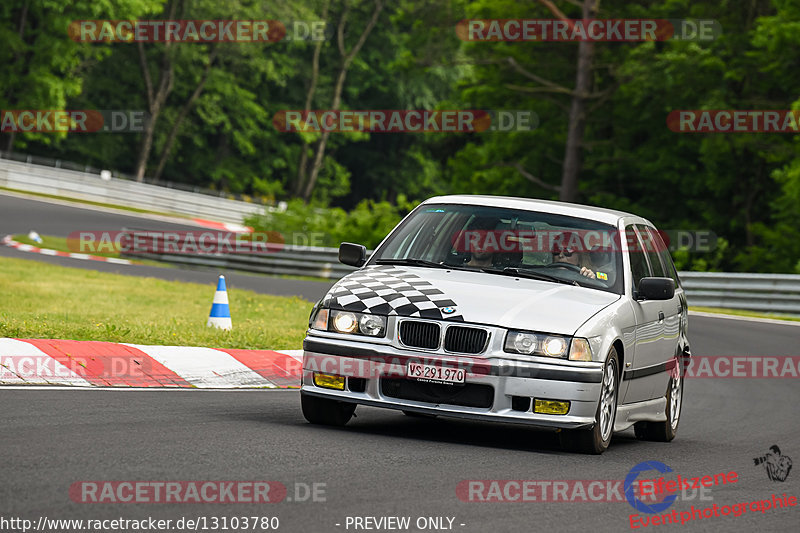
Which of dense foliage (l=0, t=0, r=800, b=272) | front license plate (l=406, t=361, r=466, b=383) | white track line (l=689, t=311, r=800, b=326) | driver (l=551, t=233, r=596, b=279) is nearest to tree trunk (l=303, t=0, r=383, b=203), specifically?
dense foliage (l=0, t=0, r=800, b=272)

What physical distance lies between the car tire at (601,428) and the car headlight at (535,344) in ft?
1.25

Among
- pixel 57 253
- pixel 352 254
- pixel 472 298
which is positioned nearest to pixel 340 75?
pixel 57 253

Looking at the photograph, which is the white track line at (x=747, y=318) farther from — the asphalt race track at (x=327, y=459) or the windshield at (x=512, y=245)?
the windshield at (x=512, y=245)

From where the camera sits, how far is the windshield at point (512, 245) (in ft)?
29.8

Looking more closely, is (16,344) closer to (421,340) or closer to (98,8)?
(421,340)

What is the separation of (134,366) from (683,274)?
19.9 meters

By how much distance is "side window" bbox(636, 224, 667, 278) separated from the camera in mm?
10109

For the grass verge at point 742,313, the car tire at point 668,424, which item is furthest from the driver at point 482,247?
the grass verge at point 742,313

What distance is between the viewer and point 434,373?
7.94m

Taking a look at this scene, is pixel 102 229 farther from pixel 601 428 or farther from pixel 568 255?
pixel 601 428

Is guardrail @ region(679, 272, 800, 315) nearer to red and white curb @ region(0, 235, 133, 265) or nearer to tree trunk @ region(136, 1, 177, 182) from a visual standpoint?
red and white curb @ region(0, 235, 133, 265)

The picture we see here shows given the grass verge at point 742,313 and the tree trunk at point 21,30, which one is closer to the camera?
the grass verge at point 742,313

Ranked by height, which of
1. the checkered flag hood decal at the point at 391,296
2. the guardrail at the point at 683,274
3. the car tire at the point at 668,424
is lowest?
the car tire at the point at 668,424

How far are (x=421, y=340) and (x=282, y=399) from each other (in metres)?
2.53
